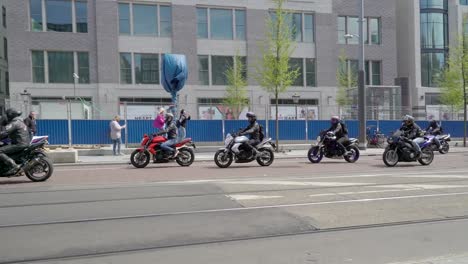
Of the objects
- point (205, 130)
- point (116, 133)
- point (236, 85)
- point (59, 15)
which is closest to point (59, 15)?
point (59, 15)

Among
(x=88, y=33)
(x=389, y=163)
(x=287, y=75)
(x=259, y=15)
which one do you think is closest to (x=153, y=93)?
(x=88, y=33)

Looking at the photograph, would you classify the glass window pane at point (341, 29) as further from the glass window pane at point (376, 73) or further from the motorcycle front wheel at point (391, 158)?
the motorcycle front wheel at point (391, 158)

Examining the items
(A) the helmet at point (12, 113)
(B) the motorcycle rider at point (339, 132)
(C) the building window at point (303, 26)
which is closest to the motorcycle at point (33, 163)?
(A) the helmet at point (12, 113)

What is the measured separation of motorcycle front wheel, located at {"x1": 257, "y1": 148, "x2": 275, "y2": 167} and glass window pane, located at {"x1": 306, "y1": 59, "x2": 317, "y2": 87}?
25939 millimetres

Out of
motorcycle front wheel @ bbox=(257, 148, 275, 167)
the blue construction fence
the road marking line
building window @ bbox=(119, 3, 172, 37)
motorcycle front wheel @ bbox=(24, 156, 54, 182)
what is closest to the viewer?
the road marking line

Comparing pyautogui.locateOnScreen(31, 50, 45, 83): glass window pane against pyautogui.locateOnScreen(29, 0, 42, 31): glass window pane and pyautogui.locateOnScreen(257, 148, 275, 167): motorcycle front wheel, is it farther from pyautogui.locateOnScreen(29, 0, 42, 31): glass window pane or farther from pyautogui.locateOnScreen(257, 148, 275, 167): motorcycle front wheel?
pyautogui.locateOnScreen(257, 148, 275, 167): motorcycle front wheel

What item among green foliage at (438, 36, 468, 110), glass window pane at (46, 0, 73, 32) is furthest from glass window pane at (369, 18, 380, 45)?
glass window pane at (46, 0, 73, 32)

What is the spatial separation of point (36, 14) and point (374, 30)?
2781cm

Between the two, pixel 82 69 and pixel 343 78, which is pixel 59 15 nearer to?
pixel 82 69

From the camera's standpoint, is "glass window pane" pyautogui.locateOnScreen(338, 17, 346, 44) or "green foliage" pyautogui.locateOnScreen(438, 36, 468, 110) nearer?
"green foliage" pyautogui.locateOnScreen(438, 36, 468, 110)

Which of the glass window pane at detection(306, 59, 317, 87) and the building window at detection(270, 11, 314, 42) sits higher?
the building window at detection(270, 11, 314, 42)

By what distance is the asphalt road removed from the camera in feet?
17.8

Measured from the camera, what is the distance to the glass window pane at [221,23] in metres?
38.5

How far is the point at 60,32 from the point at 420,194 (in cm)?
3210
